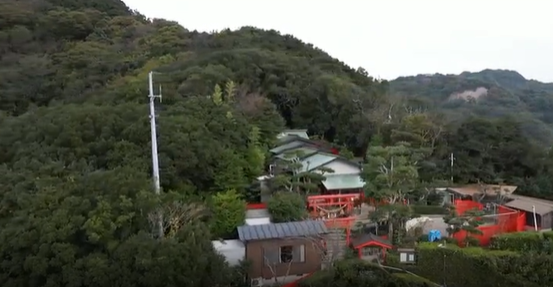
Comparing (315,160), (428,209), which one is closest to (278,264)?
(428,209)

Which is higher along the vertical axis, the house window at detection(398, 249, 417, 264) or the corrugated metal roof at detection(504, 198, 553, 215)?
the corrugated metal roof at detection(504, 198, 553, 215)

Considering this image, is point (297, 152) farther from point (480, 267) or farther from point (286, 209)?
point (480, 267)

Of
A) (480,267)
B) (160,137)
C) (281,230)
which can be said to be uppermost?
(160,137)

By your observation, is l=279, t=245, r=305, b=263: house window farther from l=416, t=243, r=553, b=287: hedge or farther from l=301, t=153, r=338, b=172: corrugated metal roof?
l=301, t=153, r=338, b=172: corrugated metal roof

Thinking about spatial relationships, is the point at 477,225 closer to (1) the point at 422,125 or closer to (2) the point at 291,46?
(1) the point at 422,125

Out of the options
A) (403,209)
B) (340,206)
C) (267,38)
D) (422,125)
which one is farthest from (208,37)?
(403,209)

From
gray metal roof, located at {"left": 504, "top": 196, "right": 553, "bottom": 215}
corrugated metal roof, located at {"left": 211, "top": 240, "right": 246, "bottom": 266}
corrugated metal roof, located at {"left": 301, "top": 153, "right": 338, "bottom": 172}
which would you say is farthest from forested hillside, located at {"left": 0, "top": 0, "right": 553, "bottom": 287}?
gray metal roof, located at {"left": 504, "top": 196, "right": 553, "bottom": 215}
